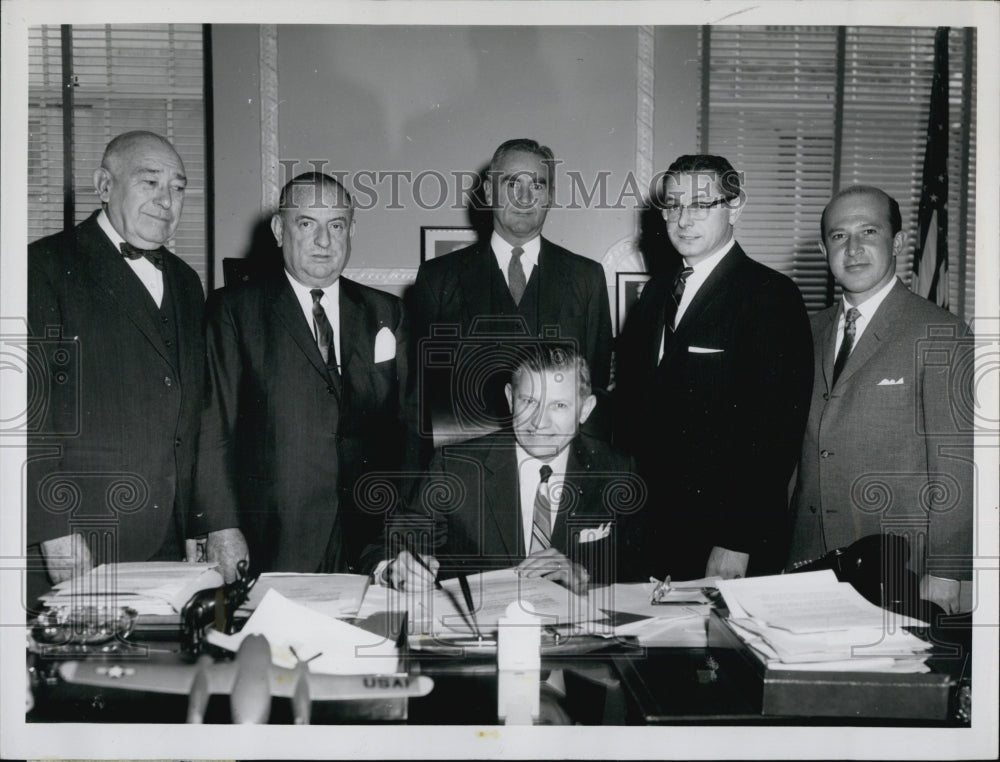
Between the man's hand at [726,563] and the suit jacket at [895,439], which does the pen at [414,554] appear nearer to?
the man's hand at [726,563]

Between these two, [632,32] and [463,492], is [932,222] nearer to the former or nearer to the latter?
[632,32]

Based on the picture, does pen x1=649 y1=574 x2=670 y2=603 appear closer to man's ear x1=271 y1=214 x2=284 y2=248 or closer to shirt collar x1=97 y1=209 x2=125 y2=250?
man's ear x1=271 y1=214 x2=284 y2=248

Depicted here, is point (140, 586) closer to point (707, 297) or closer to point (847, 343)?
point (707, 297)

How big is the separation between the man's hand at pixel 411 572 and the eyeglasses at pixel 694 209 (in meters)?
1.16

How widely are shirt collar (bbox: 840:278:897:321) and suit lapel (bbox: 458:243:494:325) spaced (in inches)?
39.4

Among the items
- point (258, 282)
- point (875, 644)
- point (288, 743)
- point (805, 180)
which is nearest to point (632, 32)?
point (805, 180)

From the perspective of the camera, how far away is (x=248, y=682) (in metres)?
2.00

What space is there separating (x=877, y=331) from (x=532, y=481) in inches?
41.2

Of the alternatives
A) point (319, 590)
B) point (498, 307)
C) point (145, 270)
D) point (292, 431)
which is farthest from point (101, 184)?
point (319, 590)

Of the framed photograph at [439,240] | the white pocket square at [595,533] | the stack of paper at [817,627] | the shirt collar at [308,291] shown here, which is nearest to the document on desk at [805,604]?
the stack of paper at [817,627]

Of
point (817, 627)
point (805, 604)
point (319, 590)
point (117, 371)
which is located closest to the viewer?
point (817, 627)

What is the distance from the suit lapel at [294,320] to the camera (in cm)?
240

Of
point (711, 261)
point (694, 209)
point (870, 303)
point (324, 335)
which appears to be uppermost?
point (694, 209)

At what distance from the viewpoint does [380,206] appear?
238cm
